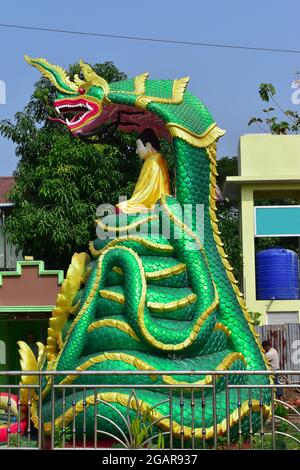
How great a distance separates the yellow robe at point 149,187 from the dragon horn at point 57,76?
1.24 meters

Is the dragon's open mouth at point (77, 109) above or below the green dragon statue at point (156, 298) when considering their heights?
above

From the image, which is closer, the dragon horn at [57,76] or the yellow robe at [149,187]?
the yellow robe at [149,187]

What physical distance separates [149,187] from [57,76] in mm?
1794

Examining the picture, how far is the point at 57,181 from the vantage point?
15.7 metres

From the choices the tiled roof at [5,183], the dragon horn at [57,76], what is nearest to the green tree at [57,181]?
the tiled roof at [5,183]

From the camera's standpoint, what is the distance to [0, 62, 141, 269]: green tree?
613 inches

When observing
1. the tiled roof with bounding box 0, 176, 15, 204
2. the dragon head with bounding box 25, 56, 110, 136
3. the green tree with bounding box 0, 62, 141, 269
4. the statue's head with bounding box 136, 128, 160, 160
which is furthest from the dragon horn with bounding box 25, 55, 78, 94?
the tiled roof with bounding box 0, 176, 15, 204

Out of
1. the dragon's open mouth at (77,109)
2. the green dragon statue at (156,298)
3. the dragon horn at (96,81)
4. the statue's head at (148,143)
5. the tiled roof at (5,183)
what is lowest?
the green dragon statue at (156,298)

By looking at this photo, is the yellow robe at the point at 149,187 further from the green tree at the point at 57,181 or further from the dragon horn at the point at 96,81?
the green tree at the point at 57,181

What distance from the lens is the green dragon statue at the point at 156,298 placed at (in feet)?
24.3

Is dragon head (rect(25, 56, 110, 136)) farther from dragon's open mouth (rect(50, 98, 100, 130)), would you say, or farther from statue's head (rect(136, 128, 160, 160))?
statue's head (rect(136, 128, 160, 160))

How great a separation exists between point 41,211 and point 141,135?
22.2ft

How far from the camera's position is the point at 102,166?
15906 mm

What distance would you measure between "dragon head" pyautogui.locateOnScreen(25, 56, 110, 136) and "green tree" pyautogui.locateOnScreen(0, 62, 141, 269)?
6.17 metres
